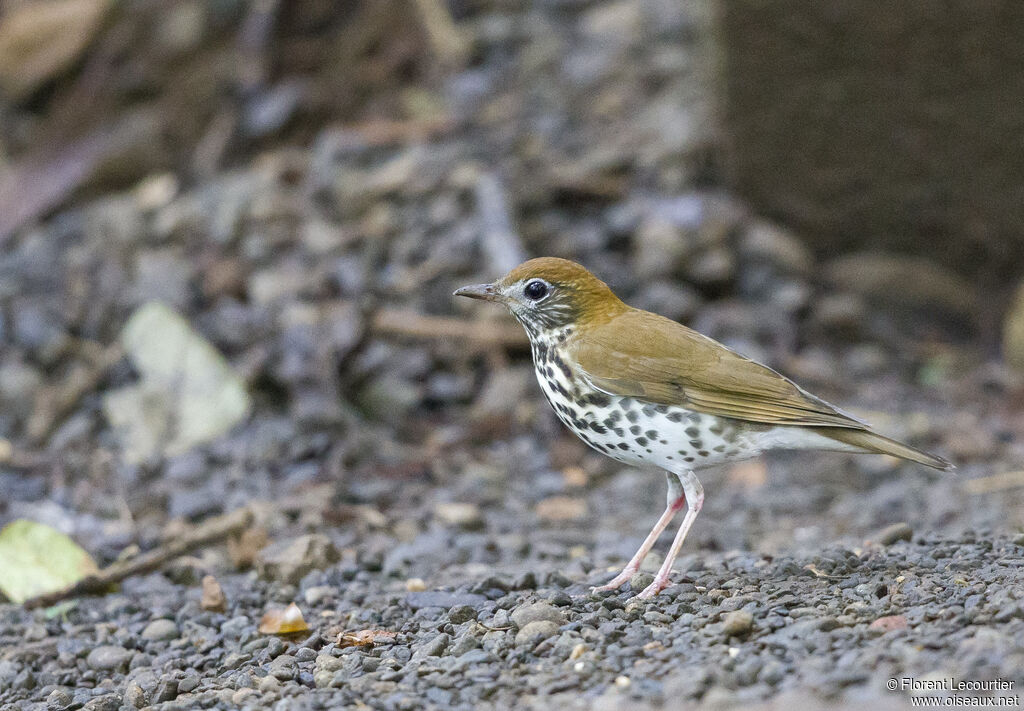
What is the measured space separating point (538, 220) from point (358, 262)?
1329 mm

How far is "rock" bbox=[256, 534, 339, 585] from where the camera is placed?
16.3 ft

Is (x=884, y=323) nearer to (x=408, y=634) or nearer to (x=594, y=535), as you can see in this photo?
(x=594, y=535)

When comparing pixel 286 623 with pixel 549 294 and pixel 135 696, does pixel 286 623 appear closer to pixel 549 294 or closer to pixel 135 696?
pixel 135 696

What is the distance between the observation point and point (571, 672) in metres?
3.42

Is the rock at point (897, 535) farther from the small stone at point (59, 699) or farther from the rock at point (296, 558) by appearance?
the small stone at point (59, 699)

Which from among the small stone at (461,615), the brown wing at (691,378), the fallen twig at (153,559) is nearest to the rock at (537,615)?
the small stone at (461,615)

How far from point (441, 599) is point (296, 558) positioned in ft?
2.79

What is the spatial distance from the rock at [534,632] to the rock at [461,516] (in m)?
2.14

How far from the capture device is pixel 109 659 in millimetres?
4230

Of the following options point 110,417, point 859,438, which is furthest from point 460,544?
point 110,417

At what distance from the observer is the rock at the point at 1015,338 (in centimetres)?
795

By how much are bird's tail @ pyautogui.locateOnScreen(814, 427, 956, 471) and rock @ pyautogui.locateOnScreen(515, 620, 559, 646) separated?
142cm

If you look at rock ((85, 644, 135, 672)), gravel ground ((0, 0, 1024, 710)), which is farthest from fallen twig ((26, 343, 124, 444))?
rock ((85, 644, 135, 672))

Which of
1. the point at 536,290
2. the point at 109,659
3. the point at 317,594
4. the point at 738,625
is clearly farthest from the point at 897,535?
the point at 109,659
